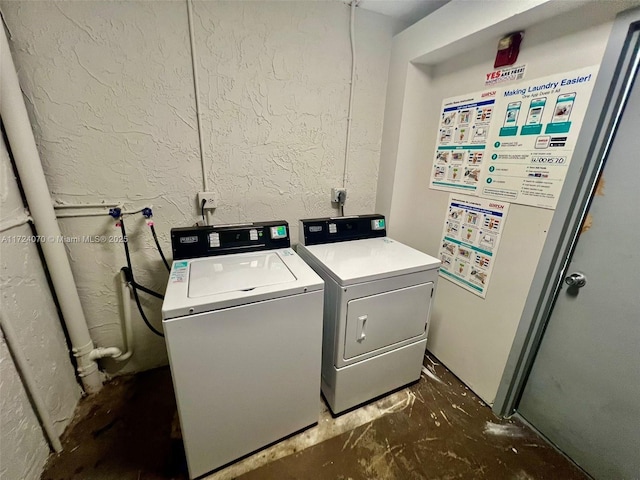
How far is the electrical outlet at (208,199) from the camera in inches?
59.6

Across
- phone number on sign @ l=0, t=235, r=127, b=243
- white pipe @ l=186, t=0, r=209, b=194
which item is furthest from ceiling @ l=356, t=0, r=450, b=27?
phone number on sign @ l=0, t=235, r=127, b=243

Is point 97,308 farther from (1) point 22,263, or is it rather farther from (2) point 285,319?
(2) point 285,319

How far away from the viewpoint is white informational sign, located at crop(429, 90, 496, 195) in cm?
142

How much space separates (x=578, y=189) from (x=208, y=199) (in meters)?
1.78

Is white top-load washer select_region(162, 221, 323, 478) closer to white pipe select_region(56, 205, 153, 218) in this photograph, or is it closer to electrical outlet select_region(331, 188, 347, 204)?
white pipe select_region(56, 205, 153, 218)

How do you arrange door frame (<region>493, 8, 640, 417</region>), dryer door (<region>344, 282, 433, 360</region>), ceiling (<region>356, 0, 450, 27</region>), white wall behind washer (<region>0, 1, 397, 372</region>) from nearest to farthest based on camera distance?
door frame (<region>493, 8, 640, 417</region>), white wall behind washer (<region>0, 1, 397, 372</region>), dryer door (<region>344, 282, 433, 360</region>), ceiling (<region>356, 0, 450, 27</region>)

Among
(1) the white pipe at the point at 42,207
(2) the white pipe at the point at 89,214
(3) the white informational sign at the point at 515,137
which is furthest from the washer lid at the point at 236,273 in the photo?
(3) the white informational sign at the point at 515,137

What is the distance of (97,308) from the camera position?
1.51m

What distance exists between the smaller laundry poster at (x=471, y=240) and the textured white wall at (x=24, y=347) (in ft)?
7.09

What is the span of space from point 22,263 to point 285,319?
1163mm

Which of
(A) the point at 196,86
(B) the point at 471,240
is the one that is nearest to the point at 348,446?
(B) the point at 471,240

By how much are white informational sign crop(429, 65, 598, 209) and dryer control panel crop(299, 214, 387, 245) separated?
50cm

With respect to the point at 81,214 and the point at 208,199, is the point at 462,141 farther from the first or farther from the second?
the point at 81,214

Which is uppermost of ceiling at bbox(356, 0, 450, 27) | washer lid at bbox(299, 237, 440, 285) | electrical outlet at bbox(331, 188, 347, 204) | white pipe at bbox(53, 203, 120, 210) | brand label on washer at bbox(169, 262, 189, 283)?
ceiling at bbox(356, 0, 450, 27)
